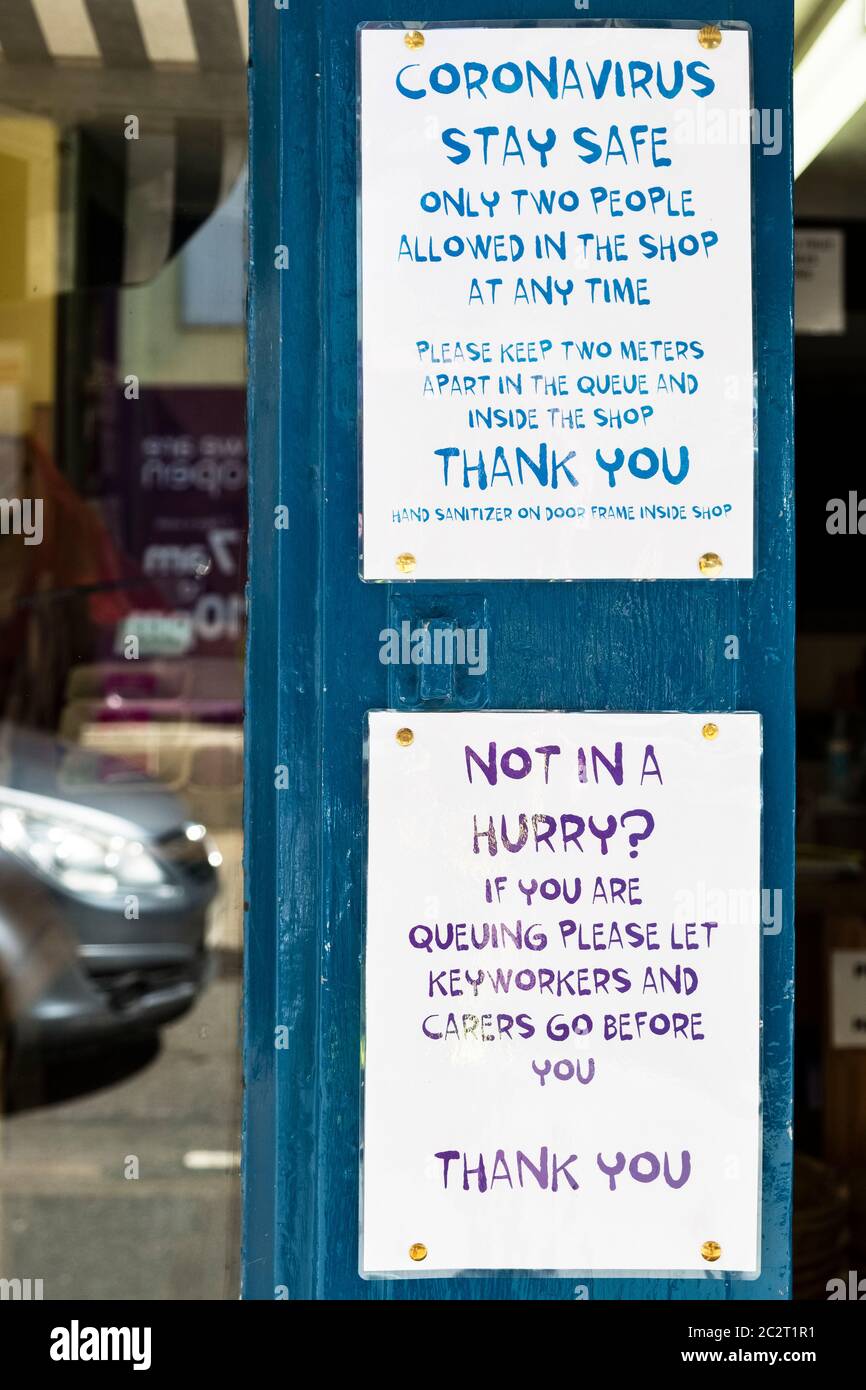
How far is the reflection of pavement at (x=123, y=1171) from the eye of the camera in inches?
135

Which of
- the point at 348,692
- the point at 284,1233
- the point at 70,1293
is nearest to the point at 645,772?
the point at 348,692

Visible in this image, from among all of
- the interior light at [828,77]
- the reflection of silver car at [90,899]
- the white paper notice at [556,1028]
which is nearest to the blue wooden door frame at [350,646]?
the white paper notice at [556,1028]

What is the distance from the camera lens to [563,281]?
156 centimetres

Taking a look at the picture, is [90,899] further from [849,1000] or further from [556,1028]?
[556,1028]

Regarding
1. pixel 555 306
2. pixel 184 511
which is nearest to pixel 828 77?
pixel 555 306

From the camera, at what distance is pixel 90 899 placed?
387 cm

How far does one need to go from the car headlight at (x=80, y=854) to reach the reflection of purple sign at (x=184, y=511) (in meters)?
0.84

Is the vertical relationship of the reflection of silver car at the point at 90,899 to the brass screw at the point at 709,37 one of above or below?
below

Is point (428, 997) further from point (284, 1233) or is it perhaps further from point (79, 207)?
point (79, 207)

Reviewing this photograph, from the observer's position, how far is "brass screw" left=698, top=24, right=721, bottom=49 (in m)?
1.57

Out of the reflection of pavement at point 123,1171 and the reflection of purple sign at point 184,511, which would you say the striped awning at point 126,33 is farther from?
the reflection of purple sign at point 184,511

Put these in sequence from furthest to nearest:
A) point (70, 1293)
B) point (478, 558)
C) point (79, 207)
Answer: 1. point (70, 1293)
2. point (79, 207)
3. point (478, 558)

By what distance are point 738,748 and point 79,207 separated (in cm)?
214

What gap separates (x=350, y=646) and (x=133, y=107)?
5.77 feet
